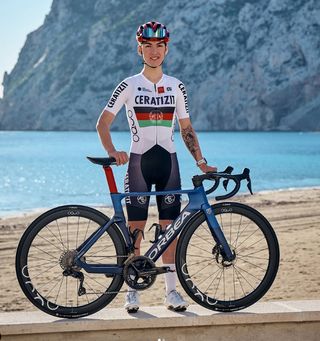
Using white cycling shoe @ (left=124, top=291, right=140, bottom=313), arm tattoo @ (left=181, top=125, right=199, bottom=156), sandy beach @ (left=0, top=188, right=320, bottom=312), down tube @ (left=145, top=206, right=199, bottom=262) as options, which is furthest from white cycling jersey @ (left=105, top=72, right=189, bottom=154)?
sandy beach @ (left=0, top=188, right=320, bottom=312)

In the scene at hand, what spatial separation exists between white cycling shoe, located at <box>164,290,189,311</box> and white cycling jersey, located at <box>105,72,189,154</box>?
3.39 ft

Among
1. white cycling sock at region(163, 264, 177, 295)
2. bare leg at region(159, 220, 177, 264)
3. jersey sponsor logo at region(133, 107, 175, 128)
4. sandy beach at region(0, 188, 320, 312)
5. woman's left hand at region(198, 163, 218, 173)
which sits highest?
jersey sponsor logo at region(133, 107, 175, 128)

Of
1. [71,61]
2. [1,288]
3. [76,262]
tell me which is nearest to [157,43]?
[76,262]

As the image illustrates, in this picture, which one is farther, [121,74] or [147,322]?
[121,74]

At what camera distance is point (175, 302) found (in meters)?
5.62

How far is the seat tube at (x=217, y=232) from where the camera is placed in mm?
5477

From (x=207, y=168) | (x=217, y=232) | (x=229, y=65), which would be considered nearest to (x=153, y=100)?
(x=207, y=168)

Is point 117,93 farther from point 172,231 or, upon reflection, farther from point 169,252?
point 169,252

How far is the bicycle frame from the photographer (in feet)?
17.6

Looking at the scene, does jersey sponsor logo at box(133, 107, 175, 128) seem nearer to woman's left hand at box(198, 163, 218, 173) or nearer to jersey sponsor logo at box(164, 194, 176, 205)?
woman's left hand at box(198, 163, 218, 173)

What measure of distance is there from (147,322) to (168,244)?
1.90 ft

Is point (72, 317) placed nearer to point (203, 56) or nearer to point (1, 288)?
point (1, 288)

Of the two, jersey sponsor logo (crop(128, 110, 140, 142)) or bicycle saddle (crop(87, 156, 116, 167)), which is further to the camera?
jersey sponsor logo (crop(128, 110, 140, 142))

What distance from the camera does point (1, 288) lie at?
11.2m
